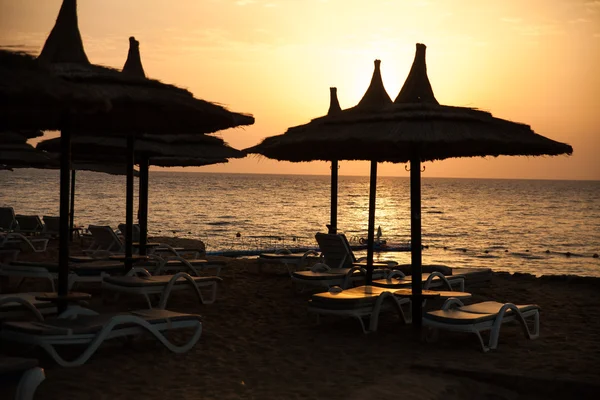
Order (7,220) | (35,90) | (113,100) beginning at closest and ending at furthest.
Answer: (35,90), (113,100), (7,220)

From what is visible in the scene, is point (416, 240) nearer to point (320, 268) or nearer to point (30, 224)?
point (320, 268)

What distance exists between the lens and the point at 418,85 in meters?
7.89

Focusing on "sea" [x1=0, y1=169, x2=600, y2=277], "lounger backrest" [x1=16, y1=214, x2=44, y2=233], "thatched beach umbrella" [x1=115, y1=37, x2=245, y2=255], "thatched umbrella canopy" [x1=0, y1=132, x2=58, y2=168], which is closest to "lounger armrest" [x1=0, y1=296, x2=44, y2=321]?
"thatched beach umbrella" [x1=115, y1=37, x2=245, y2=255]

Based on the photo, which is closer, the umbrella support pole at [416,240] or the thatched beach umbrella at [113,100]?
the thatched beach umbrella at [113,100]

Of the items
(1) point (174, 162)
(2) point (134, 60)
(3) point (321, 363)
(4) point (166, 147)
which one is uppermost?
(2) point (134, 60)

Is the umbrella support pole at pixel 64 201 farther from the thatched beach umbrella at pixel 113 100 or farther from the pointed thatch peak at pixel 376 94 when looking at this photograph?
the pointed thatch peak at pixel 376 94

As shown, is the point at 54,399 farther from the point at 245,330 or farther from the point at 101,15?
the point at 101,15

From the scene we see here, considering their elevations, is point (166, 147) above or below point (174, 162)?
above

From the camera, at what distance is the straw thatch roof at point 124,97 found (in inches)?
243

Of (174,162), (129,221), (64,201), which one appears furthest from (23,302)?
(174,162)

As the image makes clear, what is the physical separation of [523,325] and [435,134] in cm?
217

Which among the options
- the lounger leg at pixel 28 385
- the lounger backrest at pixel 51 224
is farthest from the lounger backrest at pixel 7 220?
the lounger leg at pixel 28 385

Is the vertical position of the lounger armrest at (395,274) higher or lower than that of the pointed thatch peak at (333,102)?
lower

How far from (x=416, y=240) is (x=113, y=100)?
349cm
